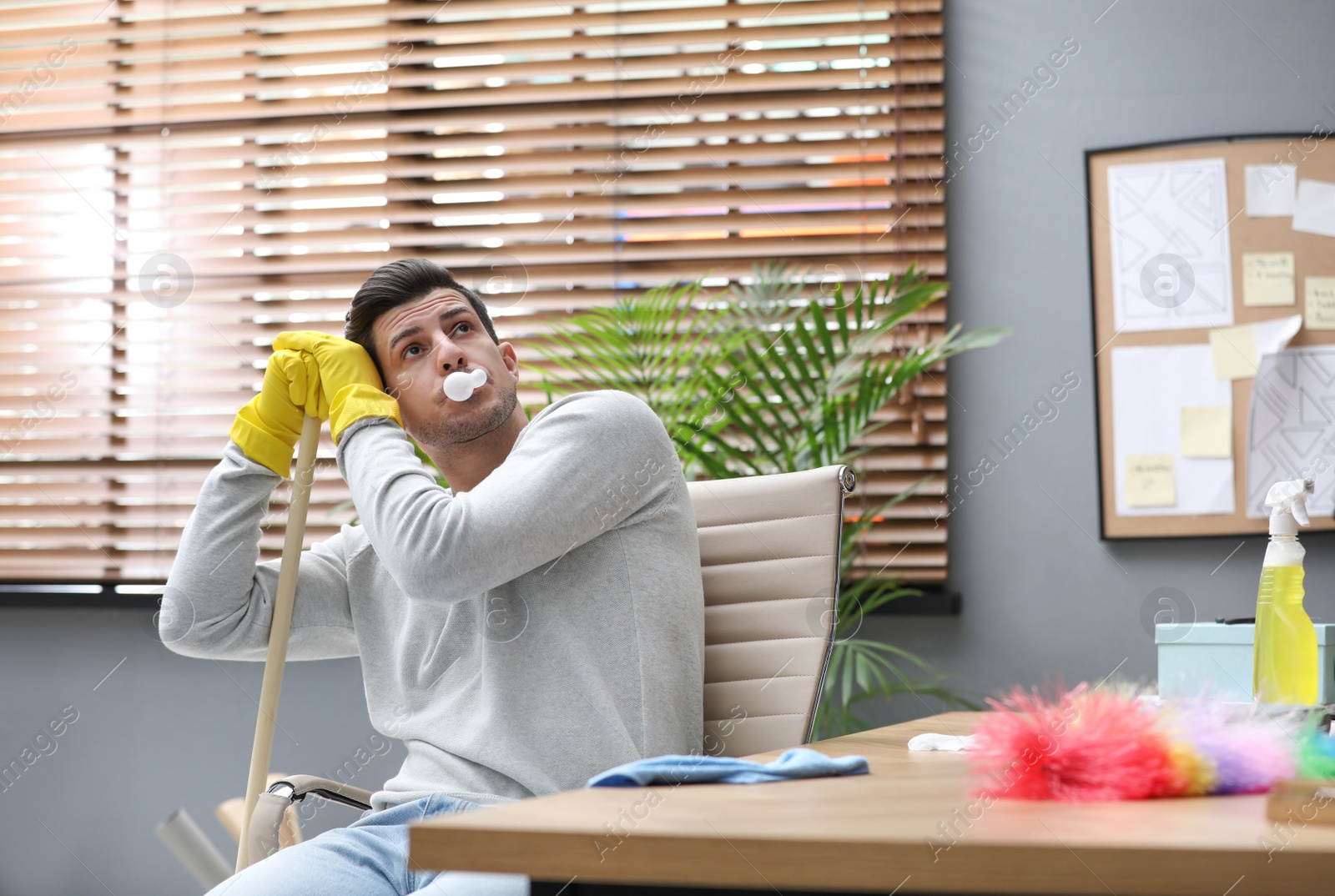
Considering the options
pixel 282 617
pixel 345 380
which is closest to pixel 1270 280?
pixel 345 380

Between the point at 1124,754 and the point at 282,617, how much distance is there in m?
1.13

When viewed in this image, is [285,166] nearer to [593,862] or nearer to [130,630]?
[130,630]

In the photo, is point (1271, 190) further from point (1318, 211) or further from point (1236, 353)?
point (1236, 353)

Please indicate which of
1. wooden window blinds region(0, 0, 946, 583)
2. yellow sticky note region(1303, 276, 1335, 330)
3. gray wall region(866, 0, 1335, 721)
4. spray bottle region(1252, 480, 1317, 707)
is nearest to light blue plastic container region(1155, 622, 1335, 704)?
spray bottle region(1252, 480, 1317, 707)

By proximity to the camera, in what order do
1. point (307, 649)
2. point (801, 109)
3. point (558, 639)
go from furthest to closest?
point (801, 109) < point (307, 649) < point (558, 639)

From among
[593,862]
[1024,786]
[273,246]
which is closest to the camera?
[593,862]

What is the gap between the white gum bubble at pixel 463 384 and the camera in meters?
1.49

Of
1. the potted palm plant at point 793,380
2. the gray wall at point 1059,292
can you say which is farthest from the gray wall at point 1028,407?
the potted palm plant at point 793,380

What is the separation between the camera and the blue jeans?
3.47 feet

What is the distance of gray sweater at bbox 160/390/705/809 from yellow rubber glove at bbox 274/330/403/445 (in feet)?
0.09

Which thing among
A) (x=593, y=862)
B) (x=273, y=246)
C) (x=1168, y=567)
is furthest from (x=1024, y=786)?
(x=273, y=246)

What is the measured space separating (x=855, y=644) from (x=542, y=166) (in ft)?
4.29

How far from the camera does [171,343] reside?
2.65 metres

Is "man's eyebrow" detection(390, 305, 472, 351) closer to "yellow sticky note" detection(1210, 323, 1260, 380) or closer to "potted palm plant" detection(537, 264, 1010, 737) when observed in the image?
"potted palm plant" detection(537, 264, 1010, 737)
